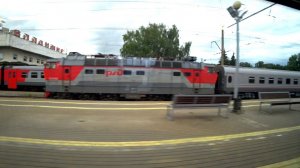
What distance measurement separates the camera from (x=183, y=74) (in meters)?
24.9

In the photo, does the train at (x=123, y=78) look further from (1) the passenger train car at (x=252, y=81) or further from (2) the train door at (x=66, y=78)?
(1) the passenger train car at (x=252, y=81)

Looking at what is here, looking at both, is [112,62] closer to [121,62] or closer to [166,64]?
[121,62]

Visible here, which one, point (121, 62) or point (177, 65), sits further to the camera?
point (177, 65)

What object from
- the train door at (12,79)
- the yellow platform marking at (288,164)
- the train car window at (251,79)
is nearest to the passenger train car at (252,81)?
the train car window at (251,79)

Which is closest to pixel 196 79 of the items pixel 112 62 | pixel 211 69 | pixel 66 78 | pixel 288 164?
pixel 211 69

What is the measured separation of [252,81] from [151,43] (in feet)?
111

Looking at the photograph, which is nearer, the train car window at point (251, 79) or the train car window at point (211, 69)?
the train car window at point (211, 69)

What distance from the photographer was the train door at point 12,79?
34.0 meters

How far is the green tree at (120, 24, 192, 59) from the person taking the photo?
59.4 m

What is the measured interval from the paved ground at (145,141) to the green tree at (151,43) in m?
48.5

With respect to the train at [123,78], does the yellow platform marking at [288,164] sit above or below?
below

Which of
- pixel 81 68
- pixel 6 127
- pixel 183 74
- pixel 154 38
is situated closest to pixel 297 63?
pixel 154 38

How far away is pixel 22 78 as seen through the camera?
110ft

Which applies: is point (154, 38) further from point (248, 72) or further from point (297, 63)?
point (297, 63)
